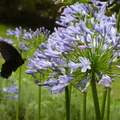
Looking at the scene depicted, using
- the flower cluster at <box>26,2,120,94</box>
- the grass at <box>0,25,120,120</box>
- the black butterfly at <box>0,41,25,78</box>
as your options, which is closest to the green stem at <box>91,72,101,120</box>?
the flower cluster at <box>26,2,120,94</box>

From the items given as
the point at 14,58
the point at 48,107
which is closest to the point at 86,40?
the point at 14,58

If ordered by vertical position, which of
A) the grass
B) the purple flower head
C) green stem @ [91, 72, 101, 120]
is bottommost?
the grass

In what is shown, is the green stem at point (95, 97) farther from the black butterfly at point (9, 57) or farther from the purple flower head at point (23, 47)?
the purple flower head at point (23, 47)

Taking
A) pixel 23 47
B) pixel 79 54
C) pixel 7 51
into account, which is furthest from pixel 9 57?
pixel 23 47

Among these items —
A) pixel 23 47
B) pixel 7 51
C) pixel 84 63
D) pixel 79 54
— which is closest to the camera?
pixel 84 63

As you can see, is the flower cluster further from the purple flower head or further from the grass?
the grass

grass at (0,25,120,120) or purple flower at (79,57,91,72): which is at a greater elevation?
purple flower at (79,57,91,72)

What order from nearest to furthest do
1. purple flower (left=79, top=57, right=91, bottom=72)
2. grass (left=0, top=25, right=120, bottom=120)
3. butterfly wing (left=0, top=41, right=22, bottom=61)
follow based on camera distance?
1. purple flower (left=79, top=57, right=91, bottom=72)
2. butterfly wing (left=0, top=41, right=22, bottom=61)
3. grass (left=0, top=25, right=120, bottom=120)

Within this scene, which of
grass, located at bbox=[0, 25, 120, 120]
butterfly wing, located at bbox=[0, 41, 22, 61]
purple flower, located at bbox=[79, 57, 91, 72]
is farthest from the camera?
grass, located at bbox=[0, 25, 120, 120]

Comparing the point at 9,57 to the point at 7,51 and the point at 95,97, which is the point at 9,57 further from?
the point at 95,97
